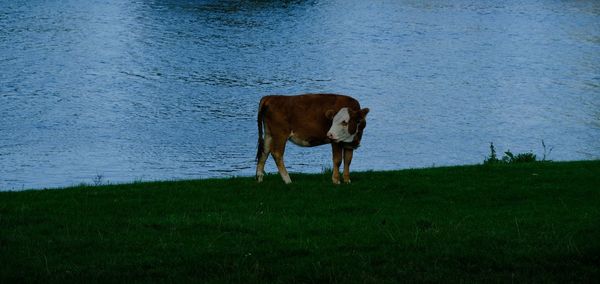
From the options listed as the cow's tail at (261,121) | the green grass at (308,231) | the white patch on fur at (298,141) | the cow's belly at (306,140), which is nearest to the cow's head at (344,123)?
the cow's belly at (306,140)

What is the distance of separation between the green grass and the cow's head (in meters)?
0.84

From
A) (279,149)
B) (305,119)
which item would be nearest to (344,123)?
(305,119)

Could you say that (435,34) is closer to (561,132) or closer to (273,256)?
(561,132)

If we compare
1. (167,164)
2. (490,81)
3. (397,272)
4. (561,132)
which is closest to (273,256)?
(397,272)

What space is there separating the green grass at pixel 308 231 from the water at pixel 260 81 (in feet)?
42.0

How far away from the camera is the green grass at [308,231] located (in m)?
9.76

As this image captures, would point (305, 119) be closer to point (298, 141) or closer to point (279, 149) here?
point (298, 141)

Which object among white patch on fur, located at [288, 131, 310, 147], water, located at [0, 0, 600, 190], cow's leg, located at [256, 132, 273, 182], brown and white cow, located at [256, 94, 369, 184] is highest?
brown and white cow, located at [256, 94, 369, 184]

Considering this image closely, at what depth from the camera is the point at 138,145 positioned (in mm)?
34156

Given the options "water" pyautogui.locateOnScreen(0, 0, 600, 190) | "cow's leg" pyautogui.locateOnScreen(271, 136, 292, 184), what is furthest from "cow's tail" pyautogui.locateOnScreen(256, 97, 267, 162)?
"water" pyautogui.locateOnScreen(0, 0, 600, 190)

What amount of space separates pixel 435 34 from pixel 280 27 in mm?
10551

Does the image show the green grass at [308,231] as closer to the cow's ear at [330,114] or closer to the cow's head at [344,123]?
the cow's head at [344,123]

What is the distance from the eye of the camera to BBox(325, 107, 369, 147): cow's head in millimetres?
15297

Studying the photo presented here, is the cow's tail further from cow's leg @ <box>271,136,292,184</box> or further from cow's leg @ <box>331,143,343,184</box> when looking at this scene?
cow's leg @ <box>331,143,343,184</box>
